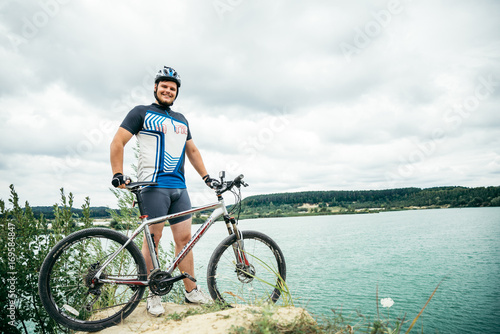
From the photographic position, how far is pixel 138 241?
19.6ft

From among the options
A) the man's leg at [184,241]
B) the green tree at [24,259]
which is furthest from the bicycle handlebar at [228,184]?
the green tree at [24,259]

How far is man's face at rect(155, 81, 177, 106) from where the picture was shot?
363 centimetres

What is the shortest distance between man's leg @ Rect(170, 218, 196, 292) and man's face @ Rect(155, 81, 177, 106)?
157 centimetres

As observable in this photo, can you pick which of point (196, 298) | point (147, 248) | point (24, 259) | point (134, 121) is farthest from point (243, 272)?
point (24, 259)

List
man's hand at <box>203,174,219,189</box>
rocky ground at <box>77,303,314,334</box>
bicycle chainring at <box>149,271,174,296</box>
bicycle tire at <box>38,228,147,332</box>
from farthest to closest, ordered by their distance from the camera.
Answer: man's hand at <box>203,174,219,189</box>
bicycle chainring at <box>149,271,174,296</box>
bicycle tire at <box>38,228,147,332</box>
rocky ground at <box>77,303,314,334</box>

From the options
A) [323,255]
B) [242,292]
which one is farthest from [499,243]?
[242,292]

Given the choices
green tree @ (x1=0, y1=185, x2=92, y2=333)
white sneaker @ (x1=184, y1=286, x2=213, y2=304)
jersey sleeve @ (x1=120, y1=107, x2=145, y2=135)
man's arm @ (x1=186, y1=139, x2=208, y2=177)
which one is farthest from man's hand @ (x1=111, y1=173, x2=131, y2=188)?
green tree @ (x1=0, y1=185, x2=92, y2=333)

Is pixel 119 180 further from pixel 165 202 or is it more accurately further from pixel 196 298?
pixel 196 298

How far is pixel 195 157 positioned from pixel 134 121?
0.98 m

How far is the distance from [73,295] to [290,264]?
50.2 ft

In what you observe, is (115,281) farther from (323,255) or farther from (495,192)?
(495,192)

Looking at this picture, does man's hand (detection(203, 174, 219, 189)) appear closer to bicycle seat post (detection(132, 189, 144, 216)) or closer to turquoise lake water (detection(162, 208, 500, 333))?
turquoise lake water (detection(162, 208, 500, 333))

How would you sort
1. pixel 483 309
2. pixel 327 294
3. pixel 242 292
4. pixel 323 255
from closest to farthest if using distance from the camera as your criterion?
pixel 242 292 < pixel 483 309 < pixel 327 294 < pixel 323 255

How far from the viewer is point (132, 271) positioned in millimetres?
3383
